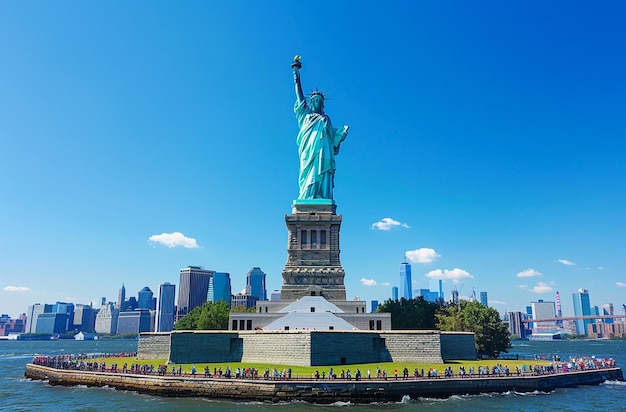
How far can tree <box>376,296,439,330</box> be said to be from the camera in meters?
80.8

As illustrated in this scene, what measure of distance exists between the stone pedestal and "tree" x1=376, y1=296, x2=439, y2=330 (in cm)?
1453

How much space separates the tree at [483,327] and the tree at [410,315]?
6.07 m

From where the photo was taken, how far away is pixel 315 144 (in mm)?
82625

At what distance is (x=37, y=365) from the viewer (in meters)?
58.3

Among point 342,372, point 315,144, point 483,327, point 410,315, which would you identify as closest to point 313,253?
point 315,144

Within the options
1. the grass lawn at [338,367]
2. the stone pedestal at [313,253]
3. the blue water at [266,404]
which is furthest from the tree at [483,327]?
the blue water at [266,404]

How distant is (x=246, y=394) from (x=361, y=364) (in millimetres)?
14535

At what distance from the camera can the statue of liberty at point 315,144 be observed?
268ft

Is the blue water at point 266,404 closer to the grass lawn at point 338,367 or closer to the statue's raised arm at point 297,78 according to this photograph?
the grass lawn at point 338,367

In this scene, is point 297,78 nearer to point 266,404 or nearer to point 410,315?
point 410,315

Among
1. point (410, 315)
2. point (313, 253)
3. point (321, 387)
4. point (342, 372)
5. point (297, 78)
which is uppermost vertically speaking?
point (297, 78)

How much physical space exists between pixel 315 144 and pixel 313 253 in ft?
62.5

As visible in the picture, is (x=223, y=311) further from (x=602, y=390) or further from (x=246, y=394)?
(x=602, y=390)

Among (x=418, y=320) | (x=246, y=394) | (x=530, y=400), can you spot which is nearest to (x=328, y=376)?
(x=246, y=394)
